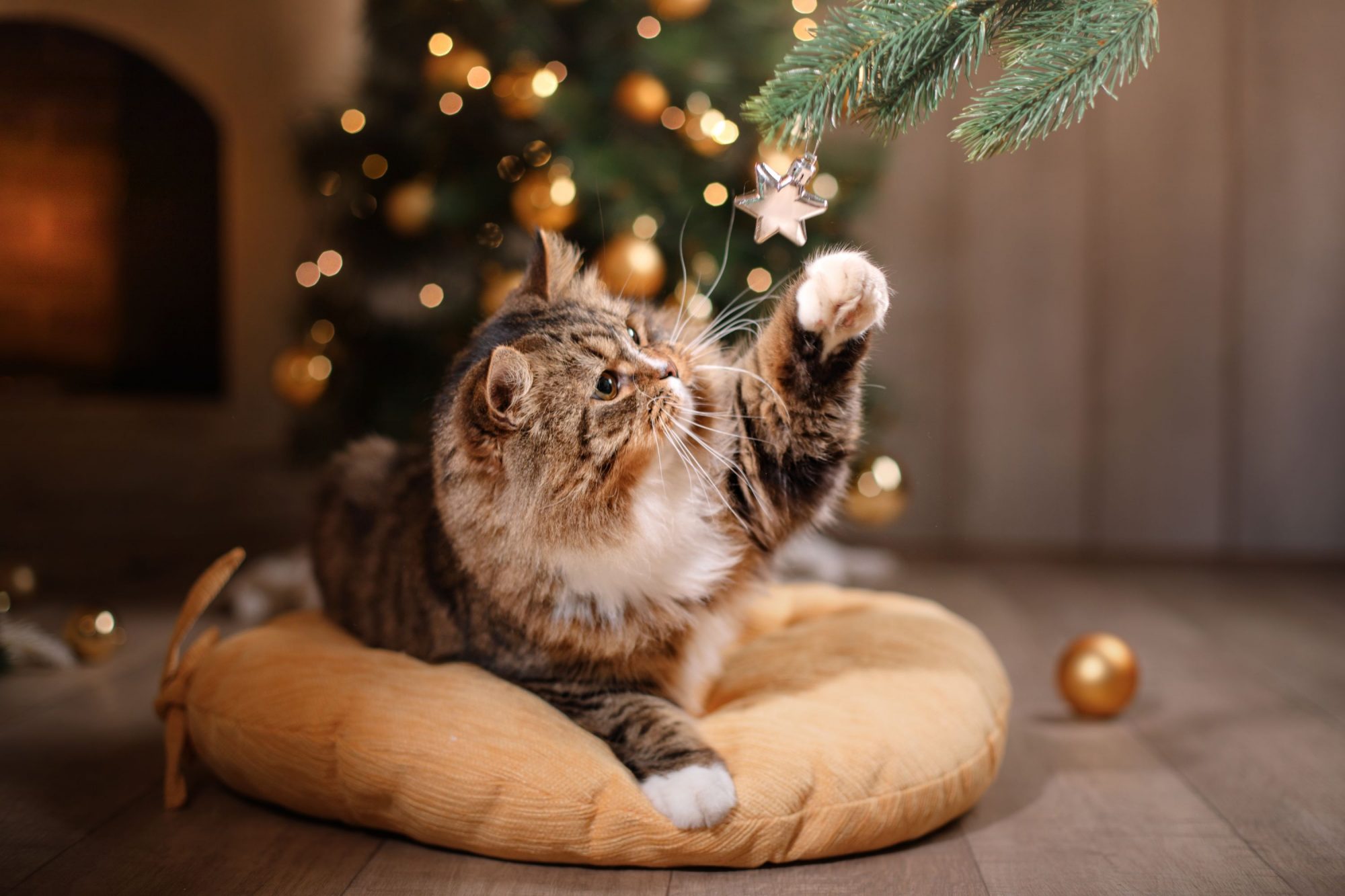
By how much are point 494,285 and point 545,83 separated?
1.50ft

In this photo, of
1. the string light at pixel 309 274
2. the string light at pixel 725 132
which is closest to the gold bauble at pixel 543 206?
the string light at pixel 725 132

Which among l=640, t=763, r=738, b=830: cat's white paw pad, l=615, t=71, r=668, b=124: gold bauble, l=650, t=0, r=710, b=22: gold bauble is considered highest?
l=650, t=0, r=710, b=22: gold bauble

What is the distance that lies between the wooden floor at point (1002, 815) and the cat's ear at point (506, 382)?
1.70 feet

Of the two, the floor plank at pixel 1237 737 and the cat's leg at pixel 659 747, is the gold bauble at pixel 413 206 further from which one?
the floor plank at pixel 1237 737

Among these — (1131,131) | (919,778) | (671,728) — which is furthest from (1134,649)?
(1131,131)

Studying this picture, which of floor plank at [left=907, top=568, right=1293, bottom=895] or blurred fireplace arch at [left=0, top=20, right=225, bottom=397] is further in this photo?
blurred fireplace arch at [left=0, top=20, right=225, bottom=397]

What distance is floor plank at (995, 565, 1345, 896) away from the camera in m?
1.26

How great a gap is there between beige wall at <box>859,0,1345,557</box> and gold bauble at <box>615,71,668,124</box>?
112 cm

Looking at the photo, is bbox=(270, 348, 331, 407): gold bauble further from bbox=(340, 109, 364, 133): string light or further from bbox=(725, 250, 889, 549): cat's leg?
bbox=(725, 250, 889, 549): cat's leg

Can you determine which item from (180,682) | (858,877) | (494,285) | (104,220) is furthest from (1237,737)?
(104,220)

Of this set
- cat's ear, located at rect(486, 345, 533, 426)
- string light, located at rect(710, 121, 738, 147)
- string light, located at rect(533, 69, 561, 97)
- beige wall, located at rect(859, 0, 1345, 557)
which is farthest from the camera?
beige wall, located at rect(859, 0, 1345, 557)

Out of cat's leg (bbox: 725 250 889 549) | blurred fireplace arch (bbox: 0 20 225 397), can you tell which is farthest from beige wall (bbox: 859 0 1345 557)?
blurred fireplace arch (bbox: 0 20 225 397)

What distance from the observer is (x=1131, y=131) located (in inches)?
126

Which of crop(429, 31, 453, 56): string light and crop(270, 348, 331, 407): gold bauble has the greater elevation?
crop(429, 31, 453, 56): string light
